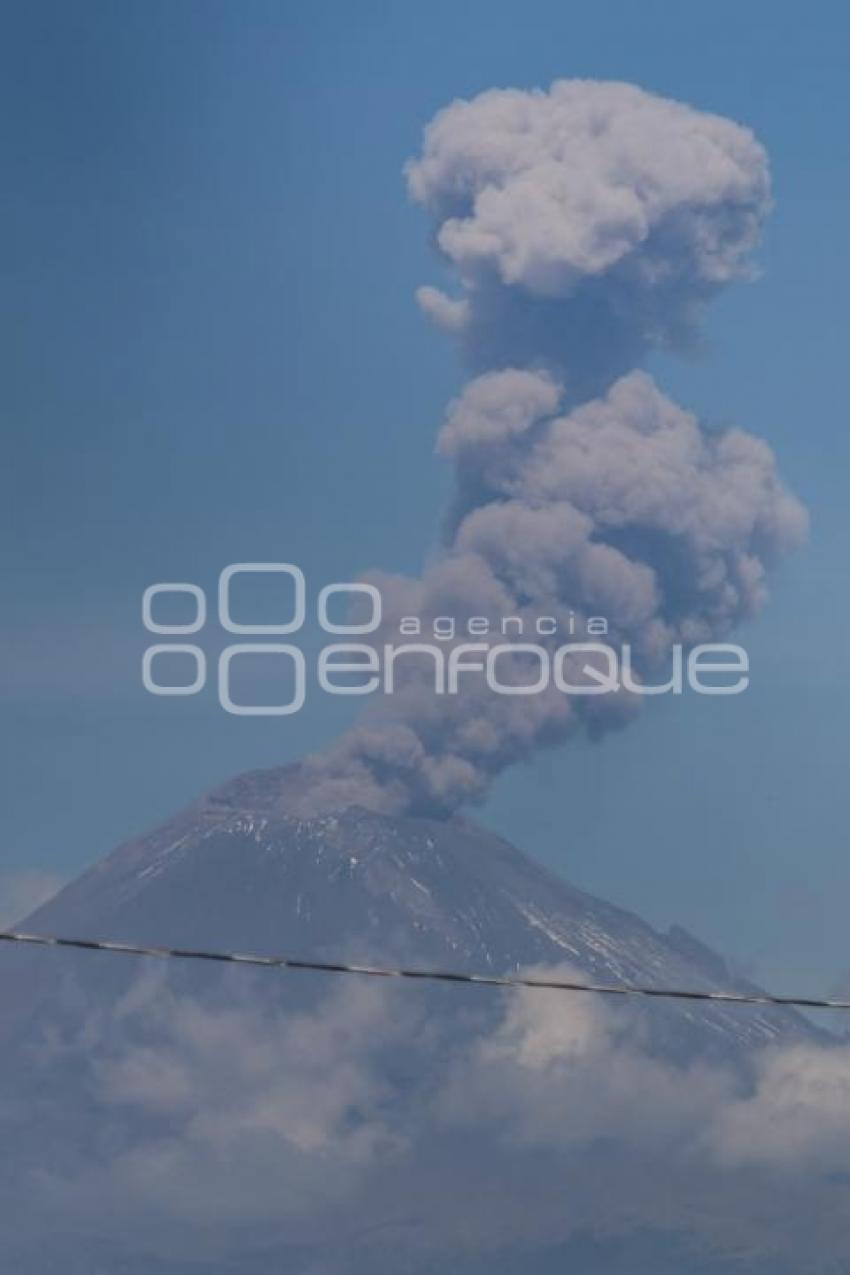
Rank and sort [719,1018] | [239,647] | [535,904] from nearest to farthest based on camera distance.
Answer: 1. [239,647]
2. [535,904]
3. [719,1018]

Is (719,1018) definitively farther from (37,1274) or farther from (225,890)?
(37,1274)

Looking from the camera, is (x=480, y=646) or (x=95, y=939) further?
(x=95, y=939)

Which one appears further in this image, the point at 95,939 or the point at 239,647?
the point at 95,939

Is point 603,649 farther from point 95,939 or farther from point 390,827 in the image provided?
point 95,939

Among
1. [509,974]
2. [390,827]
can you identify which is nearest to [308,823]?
[390,827]

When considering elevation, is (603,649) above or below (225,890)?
above

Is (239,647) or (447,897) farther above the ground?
(239,647)

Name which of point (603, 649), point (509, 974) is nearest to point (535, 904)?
point (509, 974)

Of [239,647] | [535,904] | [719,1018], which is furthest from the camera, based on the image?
[719,1018]

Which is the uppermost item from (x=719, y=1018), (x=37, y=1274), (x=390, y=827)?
(x=390, y=827)
